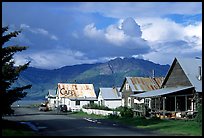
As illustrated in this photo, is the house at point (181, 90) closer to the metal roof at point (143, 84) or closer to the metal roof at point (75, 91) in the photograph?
the metal roof at point (143, 84)

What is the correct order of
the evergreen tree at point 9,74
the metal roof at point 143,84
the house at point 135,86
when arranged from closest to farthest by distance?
1. the evergreen tree at point 9,74
2. the house at point 135,86
3. the metal roof at point 143,84

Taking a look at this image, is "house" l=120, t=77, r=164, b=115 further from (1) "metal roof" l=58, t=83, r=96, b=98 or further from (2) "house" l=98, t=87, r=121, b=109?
(1) "metal roof" l=58, t=83, r=96, b=98

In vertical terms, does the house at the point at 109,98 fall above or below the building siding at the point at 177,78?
below

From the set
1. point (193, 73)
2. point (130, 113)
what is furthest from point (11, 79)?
point (193, 73)

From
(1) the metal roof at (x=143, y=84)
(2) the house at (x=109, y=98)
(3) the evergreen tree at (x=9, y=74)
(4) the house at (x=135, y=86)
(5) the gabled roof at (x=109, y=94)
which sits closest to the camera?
(3) the evergreen tree at (x=9, y=74)

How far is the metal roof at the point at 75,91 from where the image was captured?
3701 inches

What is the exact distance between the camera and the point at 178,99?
48938mm

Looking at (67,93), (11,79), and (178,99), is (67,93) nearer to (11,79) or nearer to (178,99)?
(178,99)

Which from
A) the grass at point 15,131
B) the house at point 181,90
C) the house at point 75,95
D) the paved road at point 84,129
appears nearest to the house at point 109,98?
the house at point 75,95

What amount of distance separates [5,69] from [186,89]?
851 inches

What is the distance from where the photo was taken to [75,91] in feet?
313

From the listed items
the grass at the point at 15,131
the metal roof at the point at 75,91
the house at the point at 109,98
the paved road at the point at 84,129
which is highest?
the metal roof at the point at 75,91

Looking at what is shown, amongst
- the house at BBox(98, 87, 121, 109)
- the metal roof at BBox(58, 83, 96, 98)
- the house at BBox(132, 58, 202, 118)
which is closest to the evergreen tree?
the house at BBox(132, 58, 202, 118)

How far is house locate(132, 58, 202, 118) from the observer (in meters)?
43.9
